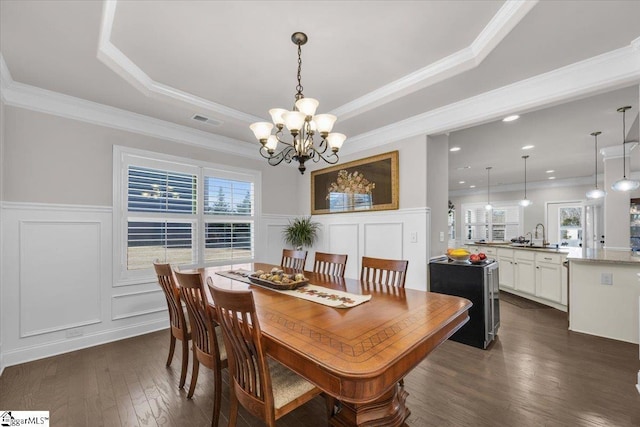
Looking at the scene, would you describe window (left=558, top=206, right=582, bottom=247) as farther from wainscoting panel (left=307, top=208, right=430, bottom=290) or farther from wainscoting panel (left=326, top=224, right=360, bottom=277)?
wainscoting panel (left=326, top=224, right=360, bottom=277)

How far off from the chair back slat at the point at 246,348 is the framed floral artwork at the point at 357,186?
2.81 meters

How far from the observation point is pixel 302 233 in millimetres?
4734

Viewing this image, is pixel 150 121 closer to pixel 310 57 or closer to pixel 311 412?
pixel 310 57

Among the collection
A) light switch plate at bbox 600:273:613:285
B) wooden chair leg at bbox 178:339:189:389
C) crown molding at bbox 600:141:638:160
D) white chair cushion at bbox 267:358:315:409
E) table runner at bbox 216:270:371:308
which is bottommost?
wooden chair leg at bbox 178:339:189:389

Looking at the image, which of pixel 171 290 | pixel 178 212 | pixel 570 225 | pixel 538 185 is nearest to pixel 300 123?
pixel 171 290

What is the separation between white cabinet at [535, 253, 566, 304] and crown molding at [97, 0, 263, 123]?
4.95 meters

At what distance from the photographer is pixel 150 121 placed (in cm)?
348

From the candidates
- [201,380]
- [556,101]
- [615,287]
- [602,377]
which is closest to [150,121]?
[201,380]

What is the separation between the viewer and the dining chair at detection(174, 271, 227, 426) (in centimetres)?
167

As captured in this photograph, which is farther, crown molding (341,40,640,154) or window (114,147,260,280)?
window (114,147,260,280)

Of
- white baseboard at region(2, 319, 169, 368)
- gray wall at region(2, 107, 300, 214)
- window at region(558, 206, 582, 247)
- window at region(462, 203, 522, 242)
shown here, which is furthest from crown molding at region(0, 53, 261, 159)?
window at region(558, 206, 582, 247)

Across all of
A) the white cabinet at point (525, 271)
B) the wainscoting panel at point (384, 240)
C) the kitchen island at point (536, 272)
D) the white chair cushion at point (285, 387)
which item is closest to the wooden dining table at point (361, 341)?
the white chair cushion at point (285, 387)

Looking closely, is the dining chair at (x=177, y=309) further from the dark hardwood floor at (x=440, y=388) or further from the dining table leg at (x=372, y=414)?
the dining table leg at (x=372, y=414)

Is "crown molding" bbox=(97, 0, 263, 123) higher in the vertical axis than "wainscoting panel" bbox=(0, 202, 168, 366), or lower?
higher
